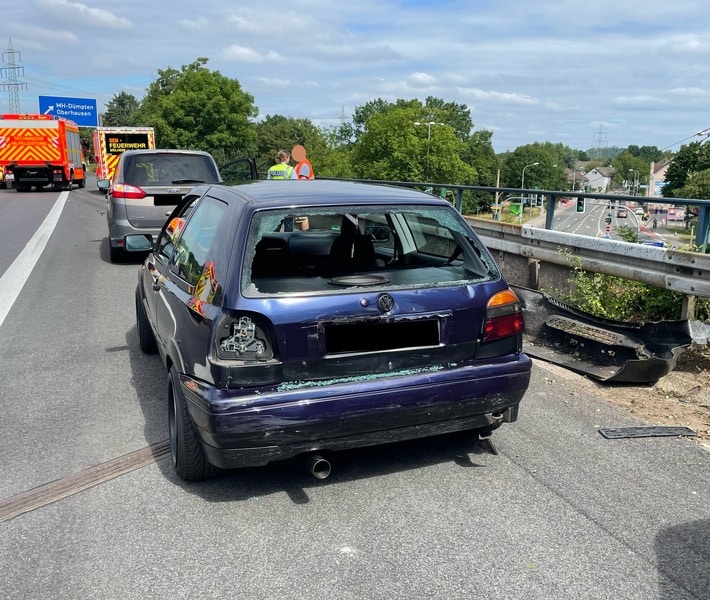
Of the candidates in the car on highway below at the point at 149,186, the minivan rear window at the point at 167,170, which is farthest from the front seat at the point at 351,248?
the minivan rear window at the point at 167,170

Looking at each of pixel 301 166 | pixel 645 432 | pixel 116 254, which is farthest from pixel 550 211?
pixel 301 166

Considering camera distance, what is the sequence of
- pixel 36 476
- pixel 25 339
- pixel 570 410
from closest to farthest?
1. pixel 36 476
2. pixel 570 410
3. pixel 25 339

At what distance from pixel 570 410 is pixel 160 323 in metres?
2.91

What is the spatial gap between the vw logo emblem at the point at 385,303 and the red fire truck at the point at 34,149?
3632 centimetres

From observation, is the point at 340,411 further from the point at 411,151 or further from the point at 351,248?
the point at 411,151

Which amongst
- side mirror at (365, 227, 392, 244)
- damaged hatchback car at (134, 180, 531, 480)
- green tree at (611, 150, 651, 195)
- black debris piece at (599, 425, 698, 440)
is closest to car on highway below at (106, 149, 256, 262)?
side mirror at (365, 227, 392, 244)

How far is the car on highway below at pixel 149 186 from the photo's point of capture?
1167cm

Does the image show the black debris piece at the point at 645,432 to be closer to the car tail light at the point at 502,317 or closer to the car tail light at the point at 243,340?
the car tail light at the point at 502,317

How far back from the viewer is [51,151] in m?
35.6

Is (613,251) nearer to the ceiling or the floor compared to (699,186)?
nearer to the ceiling

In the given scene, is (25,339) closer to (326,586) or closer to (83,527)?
(83,527)

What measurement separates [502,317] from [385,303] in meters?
0.71

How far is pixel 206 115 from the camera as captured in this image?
5394 centimetres

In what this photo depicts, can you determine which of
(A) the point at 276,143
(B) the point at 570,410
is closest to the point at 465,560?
(B) the point at 570,410
